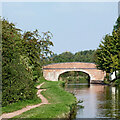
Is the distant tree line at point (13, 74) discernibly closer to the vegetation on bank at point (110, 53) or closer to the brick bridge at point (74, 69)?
the vegetation on bank at point (110, 53)

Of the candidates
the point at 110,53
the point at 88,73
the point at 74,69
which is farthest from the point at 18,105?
the point at 88,73

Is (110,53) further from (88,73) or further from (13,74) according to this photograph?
(13,74)

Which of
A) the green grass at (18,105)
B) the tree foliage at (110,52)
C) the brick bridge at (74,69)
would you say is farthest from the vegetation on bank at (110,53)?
the green grass at (18,105)

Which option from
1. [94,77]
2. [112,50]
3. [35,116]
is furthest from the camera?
[94,77]

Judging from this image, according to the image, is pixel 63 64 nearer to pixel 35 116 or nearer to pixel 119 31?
pixel 119 31

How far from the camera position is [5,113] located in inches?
679

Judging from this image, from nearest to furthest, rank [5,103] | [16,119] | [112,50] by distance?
[16,119], [5,103], [112,50]

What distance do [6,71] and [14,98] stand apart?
2.06 m

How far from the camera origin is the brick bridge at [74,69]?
7319cm

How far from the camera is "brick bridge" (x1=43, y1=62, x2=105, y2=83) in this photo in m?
73.2

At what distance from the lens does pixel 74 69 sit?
7356cm

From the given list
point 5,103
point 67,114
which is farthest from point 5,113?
point 67,114

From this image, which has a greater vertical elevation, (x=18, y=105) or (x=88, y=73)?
(x=88, y=73)

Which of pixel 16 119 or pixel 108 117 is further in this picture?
pixel 108 117
